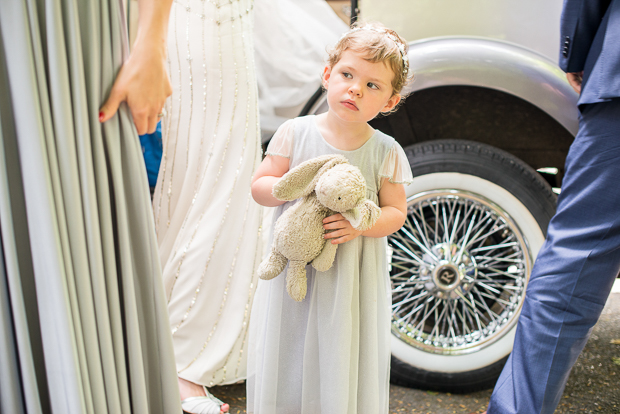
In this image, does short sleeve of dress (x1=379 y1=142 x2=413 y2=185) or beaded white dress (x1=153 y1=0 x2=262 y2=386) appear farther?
beaded white dress (x1=153 y1=0 x2=262 y2=386)

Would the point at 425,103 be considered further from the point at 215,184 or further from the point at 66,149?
the point at 66,149

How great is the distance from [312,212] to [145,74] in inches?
16.6

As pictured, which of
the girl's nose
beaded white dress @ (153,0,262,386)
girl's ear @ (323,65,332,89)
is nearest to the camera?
the girl's nose

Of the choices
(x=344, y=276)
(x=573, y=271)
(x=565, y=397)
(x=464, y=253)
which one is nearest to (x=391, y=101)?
(x=344, y=276)

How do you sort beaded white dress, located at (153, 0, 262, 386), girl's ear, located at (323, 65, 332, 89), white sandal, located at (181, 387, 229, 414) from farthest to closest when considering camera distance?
beaded white dress, located at (153, 0, 262, 386) < white sandal, located at (181, 387, 229, 414) < girl's ear, located at (323, 65, 332, 89)

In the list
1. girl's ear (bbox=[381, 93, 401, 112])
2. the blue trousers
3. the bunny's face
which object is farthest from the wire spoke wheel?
the bunny's face

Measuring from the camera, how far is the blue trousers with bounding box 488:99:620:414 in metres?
1.16

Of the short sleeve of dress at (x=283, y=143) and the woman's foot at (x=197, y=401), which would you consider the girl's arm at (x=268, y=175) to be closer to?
the short sleeve of dress at (x=283, y=143)

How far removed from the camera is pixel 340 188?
0.93 metres

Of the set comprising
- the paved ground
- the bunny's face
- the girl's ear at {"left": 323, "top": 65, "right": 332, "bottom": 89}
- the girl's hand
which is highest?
the girl's ear at {"left": 323, "top": 65, "right": 332, "bottom": 89}

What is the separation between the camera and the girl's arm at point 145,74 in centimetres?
88

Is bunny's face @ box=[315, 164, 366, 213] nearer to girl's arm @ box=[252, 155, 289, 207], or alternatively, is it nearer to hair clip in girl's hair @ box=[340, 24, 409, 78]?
girl's arm @ box=[252, 155, 289, 207]

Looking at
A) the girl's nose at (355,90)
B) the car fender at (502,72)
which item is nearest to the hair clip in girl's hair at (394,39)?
the girl's nose at (355,90)

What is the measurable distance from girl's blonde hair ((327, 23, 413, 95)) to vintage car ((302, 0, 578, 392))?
53 centimetres
